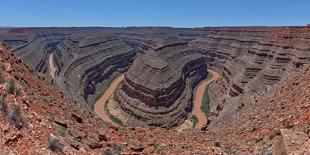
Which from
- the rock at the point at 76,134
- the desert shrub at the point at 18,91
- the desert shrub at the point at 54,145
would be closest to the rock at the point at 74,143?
the rock at the point at 76,134

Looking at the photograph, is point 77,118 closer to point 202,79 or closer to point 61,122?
point 61,122

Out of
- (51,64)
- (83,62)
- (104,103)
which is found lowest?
(104,103)

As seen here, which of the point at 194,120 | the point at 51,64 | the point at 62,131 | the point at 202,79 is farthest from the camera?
the point at 51,64

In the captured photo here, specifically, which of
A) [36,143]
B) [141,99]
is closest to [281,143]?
[36,143]

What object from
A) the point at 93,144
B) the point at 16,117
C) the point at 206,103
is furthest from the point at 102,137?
the point at 206,103

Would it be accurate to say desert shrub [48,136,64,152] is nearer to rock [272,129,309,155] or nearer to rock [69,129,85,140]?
rock [69,129,85,140]

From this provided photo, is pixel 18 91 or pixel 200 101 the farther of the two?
pixel 200 101

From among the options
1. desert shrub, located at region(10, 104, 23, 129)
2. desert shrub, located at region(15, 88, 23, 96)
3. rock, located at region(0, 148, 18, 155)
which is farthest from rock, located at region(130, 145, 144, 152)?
desert shrub, located at region(15, 88, 23, 96)

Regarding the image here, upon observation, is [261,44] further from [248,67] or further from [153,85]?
[153,85]
